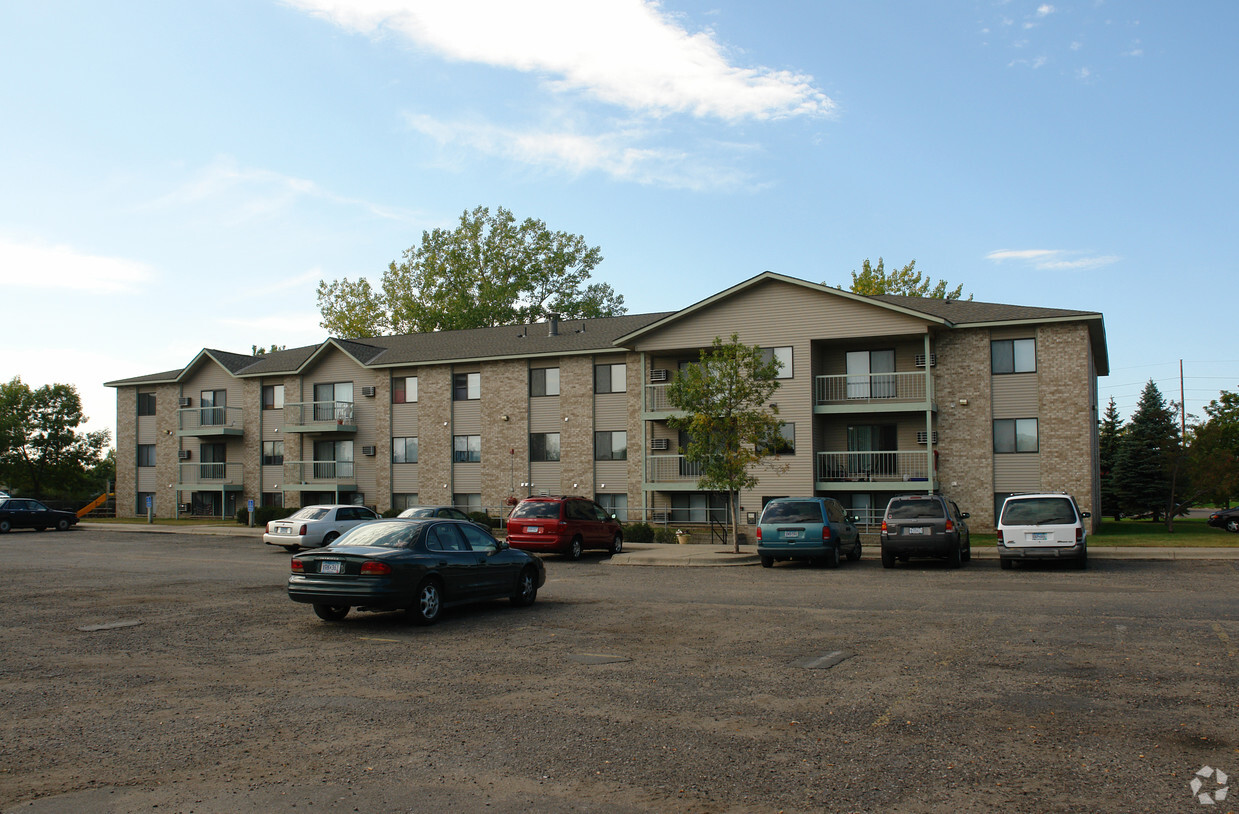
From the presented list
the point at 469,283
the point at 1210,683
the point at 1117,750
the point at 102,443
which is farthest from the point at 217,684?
the point at 102,443

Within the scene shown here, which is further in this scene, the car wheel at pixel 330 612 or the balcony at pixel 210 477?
the balcony at pixel 210 477

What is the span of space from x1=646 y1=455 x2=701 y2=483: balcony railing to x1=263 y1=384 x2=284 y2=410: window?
2051cm

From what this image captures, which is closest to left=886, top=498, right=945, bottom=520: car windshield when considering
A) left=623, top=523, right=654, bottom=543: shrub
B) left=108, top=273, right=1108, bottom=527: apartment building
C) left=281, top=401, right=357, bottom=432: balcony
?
left=108, top=273, right=1108, bottom=527: apartment building

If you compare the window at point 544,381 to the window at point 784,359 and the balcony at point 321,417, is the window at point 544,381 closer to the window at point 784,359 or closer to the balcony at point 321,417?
the window at point 784,359

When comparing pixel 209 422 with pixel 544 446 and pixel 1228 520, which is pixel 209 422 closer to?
pixel 544 446

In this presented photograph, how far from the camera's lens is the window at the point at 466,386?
130 ft

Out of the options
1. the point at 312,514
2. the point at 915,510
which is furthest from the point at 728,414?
the point at 312,514

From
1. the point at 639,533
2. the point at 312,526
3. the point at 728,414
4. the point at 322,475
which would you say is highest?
the point at 728,414

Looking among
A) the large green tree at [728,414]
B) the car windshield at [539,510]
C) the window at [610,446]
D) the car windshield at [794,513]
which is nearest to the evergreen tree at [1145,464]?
the window at [610,446]

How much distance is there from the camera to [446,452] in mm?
39719

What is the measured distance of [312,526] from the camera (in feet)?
87.2

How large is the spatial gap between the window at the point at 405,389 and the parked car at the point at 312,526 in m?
13.7

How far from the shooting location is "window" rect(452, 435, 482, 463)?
3934cm

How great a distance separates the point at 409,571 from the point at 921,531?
13.1 metres
